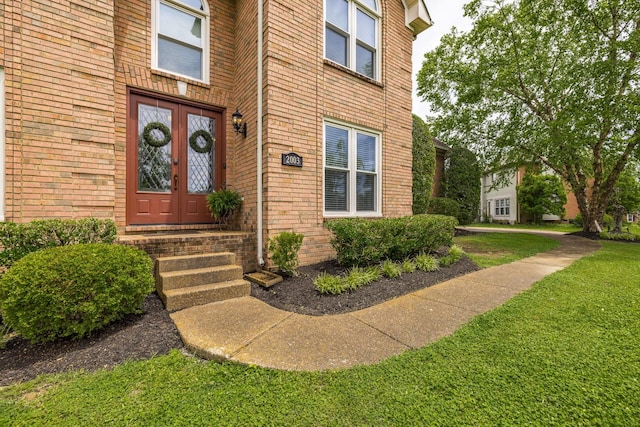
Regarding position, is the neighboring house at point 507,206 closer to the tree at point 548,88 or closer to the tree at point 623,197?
the tree at point 623,197

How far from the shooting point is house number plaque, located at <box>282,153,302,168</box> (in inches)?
188

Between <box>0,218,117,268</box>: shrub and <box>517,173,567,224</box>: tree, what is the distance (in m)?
24.4

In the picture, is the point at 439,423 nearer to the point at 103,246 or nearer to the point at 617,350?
the point at 617,350

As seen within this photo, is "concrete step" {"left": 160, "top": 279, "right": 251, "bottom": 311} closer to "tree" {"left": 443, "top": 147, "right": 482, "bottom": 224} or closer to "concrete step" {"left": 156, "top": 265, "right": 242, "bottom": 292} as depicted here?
"concrete step" {"left": 156, "top": 265, "right": 242, "bottom": 292}

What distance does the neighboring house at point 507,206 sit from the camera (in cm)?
2366

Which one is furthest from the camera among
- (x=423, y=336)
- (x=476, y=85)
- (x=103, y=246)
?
(x=476, y=85)

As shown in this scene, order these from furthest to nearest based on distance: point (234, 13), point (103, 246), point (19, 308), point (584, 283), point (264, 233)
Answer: point (234, 13), point (264, 233), point (584, 283), point (103, 246), point (19, 308)

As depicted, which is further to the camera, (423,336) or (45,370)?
(423,336)

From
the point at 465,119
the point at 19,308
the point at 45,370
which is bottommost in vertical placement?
the point at 45,370

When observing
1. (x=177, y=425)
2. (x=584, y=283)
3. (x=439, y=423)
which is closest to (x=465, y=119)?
(x=584, y=283)

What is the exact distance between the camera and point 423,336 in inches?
104

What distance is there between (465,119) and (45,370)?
14164 mm

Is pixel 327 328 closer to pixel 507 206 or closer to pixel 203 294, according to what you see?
pixel 203 294

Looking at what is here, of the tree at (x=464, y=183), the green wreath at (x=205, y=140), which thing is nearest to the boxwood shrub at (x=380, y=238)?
the green wreath at (x=205, y=140)
